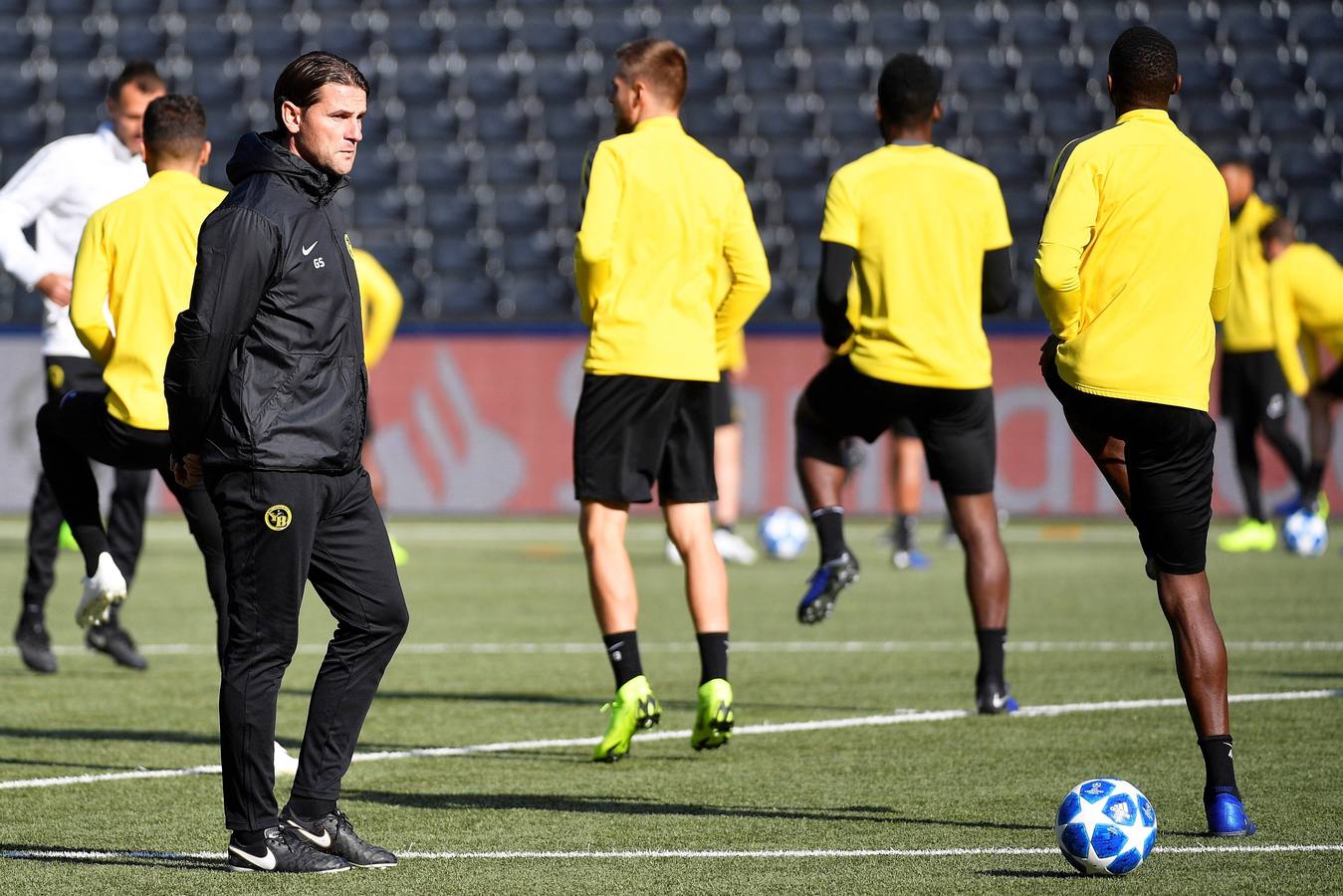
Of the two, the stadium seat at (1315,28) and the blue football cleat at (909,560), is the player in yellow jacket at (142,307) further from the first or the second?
the stadium seat at (1315,28)

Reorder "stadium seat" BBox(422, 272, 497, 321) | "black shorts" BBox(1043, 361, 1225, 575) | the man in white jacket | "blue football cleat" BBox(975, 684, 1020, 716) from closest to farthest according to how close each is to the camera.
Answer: "black shorts" BBox(1043, 361, 1225, 575) < "blue football cleat" BBox(975, 684, 1020, 716) < the man in white jacket < "stadium seat" BBox(422, 272, 497, 321)

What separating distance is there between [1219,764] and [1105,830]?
2.17ft

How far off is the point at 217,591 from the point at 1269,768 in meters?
3.19

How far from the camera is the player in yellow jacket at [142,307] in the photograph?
6.46 meters

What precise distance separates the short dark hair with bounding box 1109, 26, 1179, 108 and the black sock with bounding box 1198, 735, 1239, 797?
1.62 metres

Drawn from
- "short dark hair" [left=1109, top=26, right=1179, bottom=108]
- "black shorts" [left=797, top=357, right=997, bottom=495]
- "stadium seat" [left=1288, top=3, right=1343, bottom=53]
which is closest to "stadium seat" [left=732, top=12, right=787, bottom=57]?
"stadium seat" [left=1288, top=3, right=1343, bottom=53]

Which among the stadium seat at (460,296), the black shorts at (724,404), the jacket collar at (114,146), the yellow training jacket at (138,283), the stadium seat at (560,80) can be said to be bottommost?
the stadium seat at (460,296)

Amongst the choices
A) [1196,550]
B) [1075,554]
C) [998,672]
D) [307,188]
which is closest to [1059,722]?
[998,672]

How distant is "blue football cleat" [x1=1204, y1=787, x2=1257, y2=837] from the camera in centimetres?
504

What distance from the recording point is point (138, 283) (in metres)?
6.48

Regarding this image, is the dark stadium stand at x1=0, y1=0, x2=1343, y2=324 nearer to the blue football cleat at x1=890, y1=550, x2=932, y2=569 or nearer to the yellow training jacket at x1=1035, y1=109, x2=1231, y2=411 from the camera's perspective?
the blue football cleat at x1=890, y1=550, x2=932, y2=569

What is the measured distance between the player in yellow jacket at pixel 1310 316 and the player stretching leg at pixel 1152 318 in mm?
10325

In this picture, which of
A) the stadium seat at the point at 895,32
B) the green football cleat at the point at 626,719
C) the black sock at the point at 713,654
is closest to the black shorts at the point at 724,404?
the black sock at the point at 713,654

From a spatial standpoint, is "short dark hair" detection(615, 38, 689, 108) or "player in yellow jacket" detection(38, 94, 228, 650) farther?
"short dark hair" detection(615, 38, 689, 108)
